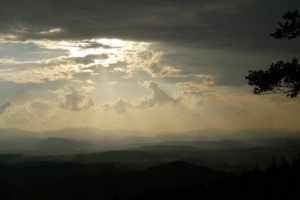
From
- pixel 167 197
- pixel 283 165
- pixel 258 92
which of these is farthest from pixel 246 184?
pixel 258 92

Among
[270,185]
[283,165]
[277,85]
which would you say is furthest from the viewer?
[283,165]

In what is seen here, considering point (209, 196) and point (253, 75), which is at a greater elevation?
point (253, 75)

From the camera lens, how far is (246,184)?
159 meters

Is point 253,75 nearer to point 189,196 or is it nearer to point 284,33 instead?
point 284,33

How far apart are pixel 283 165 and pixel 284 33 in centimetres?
15549

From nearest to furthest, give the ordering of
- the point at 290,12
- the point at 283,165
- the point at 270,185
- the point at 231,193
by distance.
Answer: the point at 290,12
the point at 270,185
the point at 231,193
the point at 283,165

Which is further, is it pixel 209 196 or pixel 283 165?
pixel 283 165

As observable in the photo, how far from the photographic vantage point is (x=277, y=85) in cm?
2445

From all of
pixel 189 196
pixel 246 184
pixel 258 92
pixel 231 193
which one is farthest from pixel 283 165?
pixel 258 92

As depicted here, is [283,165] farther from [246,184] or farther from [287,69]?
[287,69]

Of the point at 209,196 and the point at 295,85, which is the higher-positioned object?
the point at 295,85

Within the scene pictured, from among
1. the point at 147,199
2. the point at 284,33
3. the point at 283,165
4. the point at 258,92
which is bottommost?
the point at 147,199

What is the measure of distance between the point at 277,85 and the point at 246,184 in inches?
5665

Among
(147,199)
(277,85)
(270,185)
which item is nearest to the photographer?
(277,85)
